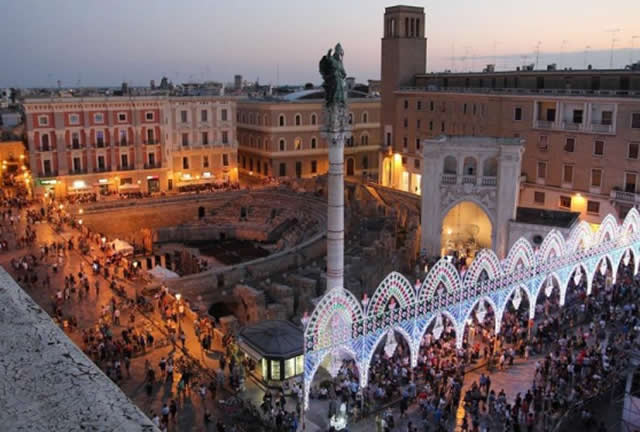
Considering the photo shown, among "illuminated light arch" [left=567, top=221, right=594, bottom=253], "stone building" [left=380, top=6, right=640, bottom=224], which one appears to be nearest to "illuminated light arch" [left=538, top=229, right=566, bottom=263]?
"illuminated light arch" [left=567, top=221, right=594, bottom=253]

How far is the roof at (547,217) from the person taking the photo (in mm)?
35375

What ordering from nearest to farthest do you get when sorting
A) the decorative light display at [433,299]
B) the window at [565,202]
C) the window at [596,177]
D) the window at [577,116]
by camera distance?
the decorative light display at [433,299], the window at [596,177], the window at [577,116], the window at [565,202]

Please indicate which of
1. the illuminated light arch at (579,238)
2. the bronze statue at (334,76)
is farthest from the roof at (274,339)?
the illuminated light arch at (579,238)

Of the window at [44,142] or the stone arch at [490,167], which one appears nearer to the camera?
the stone arch at [490,167]

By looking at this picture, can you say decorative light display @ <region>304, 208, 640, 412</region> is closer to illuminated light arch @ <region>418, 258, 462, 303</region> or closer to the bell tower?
illuminated light arch @ <region>418, 258, 462, 303</region>

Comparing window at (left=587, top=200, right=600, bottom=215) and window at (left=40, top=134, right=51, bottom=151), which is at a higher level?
window at (left=40, top=134, right=51, bottom=151)

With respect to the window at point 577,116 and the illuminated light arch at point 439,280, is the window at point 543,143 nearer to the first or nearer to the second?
the window at point 577,116

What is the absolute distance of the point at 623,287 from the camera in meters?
30.2

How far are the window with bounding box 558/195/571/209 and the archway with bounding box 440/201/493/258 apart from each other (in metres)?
8.00

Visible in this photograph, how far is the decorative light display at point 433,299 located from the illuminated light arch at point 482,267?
40 mm

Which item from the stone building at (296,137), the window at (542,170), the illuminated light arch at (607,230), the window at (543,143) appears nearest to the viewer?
the illuminated light arch at (607,230)

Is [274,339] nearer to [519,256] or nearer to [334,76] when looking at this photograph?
[334,76]

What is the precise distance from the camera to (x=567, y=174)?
142 feet

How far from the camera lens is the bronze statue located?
74.0 ft
